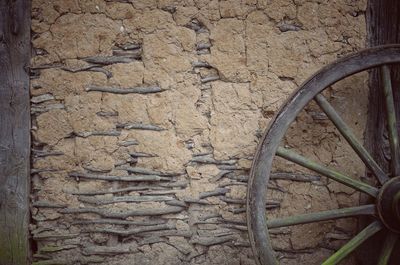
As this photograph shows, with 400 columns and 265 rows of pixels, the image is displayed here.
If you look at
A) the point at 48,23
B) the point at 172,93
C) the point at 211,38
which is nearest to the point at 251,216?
the point at 172,93

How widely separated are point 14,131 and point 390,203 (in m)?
1.84

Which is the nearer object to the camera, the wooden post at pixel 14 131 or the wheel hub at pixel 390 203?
the wheel hub at pixel 390 203

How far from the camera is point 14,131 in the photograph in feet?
6.15

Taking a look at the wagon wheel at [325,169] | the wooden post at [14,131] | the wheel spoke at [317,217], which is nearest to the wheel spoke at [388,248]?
the wagon wheel at [325,169]

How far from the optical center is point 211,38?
1837 millimetres

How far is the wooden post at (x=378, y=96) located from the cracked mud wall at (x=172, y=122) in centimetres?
7

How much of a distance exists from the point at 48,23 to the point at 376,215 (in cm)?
182

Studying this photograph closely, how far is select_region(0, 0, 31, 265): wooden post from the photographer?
182 centimetres

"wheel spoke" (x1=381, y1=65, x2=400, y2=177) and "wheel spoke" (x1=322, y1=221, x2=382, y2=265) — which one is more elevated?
"wheel spoke" (x1=381, y1=65, x2=400, y2=177)

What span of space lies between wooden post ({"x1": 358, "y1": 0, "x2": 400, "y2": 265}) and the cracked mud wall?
0.07 metres

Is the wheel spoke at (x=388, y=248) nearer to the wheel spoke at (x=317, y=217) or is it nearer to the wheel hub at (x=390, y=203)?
the wheel hub at (x=390, y=203)

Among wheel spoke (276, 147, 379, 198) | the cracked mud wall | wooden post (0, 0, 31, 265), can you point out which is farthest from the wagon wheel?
wooden post (0, 0, 31, 265)

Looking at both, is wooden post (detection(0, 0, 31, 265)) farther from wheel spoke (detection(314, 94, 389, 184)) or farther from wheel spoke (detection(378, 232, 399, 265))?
wheel spoke (detection(378, 232, 399, 265))

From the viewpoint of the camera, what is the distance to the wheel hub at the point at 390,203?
1.63 metres
